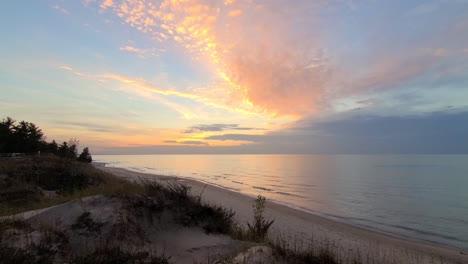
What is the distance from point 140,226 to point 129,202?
1103 mm

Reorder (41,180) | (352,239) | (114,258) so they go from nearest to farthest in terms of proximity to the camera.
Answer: (114,258) → (352,239) → (41,180)

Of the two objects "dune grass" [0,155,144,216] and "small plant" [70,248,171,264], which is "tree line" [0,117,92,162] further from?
"small plant" [70,248,171,264]

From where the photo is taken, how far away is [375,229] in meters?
16.7

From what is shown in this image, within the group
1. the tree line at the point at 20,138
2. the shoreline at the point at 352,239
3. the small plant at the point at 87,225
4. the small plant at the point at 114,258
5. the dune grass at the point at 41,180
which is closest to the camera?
the small plant at the point at 114,258

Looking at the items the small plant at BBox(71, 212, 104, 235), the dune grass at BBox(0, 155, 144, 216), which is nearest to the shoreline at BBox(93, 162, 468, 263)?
the small plant at BBox(71, 212, 104, 235)

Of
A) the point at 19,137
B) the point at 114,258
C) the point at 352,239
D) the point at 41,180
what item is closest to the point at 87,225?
the point at 114,258

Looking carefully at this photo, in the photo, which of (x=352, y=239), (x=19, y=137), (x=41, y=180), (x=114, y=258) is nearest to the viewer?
(x=114, y=258)

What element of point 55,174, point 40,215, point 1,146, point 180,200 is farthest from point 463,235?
point 1,146

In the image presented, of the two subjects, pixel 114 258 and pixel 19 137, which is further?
pixel 19 137

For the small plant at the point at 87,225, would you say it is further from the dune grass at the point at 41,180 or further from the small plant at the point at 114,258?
the dune grass at the point at 41,180

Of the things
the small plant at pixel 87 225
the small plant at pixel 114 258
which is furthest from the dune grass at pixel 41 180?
the small plant at pixel 114 258

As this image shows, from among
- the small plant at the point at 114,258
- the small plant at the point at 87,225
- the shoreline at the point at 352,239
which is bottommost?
the shoreline at the point at 352,239

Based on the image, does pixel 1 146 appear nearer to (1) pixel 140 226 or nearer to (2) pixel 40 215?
Answer: (2) pixel 40 215

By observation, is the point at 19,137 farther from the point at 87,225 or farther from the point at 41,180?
the point at 87,225
